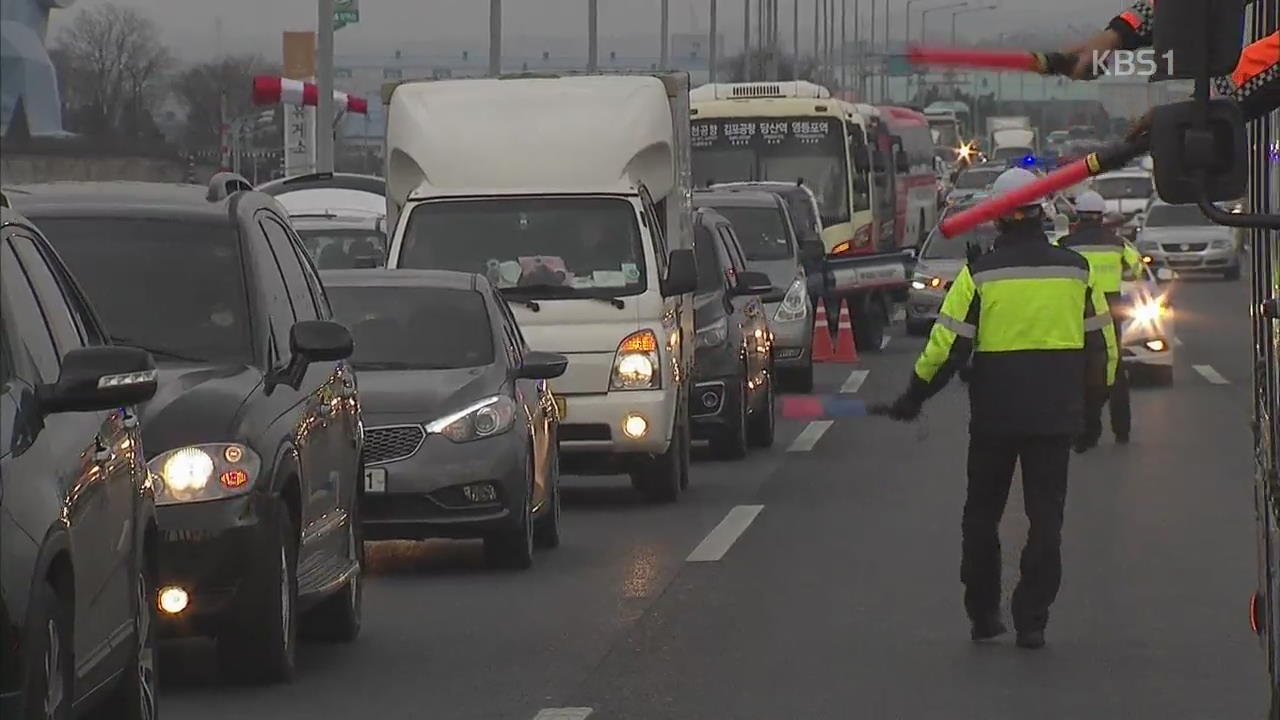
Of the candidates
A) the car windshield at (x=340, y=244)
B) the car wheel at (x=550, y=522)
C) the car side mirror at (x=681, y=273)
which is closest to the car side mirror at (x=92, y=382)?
the car wheel at (x=550, y=522)

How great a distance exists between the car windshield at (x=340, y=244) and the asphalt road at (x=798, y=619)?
701cm

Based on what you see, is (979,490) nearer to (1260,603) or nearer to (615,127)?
(1260,603)

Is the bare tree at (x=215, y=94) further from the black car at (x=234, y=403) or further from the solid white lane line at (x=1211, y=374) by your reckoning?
the black car at (x=234, y=403)

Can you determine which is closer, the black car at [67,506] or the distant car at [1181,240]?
the black car at [67,506]

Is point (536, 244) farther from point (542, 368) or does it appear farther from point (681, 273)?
point (542, 368)

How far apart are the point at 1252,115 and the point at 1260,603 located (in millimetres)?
1433

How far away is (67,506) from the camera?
23.6 feet

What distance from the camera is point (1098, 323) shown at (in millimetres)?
12258

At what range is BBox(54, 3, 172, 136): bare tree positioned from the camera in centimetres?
714

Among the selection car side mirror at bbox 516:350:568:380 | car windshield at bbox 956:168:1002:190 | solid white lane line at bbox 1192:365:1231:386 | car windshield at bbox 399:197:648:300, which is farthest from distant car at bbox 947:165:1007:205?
car side mirror at bbox 516:350:568:380

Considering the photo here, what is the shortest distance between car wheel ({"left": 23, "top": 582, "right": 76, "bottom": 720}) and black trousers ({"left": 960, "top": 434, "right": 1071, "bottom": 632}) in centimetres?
552

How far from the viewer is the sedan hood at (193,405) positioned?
10281 millimetres

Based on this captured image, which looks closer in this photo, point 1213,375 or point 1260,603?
point 1260,603

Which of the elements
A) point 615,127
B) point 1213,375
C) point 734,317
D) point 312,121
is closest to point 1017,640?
point 615,127
